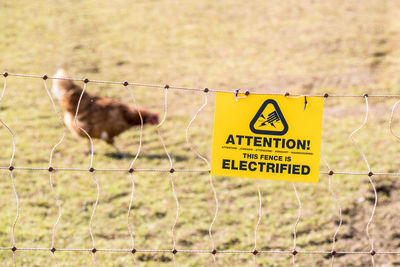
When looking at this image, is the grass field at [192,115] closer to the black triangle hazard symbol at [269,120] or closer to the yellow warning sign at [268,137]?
the yellow warning sign at [268,137]

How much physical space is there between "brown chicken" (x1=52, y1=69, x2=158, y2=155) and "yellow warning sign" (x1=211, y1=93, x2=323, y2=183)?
3.55 meters

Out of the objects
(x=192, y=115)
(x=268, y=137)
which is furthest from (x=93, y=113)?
(x=268, y=137)

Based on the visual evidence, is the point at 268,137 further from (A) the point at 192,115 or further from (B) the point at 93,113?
(A) the point at 192,115

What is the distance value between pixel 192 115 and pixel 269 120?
15.8 ft

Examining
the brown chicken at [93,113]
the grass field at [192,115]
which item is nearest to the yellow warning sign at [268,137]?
the grass field at [192,115]

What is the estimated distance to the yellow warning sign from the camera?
2508 mm

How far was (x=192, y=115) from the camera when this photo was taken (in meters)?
7.32

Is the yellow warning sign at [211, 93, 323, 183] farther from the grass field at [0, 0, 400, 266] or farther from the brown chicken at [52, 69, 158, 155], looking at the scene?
the brown chicken at [52, 69, 158, 155]

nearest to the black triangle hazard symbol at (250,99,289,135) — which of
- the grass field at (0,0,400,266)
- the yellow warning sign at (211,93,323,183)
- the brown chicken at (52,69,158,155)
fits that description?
the yellow warning sign at (211,93,323,183)

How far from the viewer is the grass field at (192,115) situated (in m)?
4.36

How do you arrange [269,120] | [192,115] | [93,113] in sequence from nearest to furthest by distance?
[269,120], [93,113], [192,115]

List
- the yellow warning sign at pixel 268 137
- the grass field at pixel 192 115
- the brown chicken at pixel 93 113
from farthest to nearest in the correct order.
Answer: the brown chicken at pixel 93 113
the grass field at pixel 192 115
the yellow warning sign at pixel 268 137

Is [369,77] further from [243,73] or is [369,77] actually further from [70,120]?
[70,120]

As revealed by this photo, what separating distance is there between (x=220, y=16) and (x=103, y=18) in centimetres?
300
